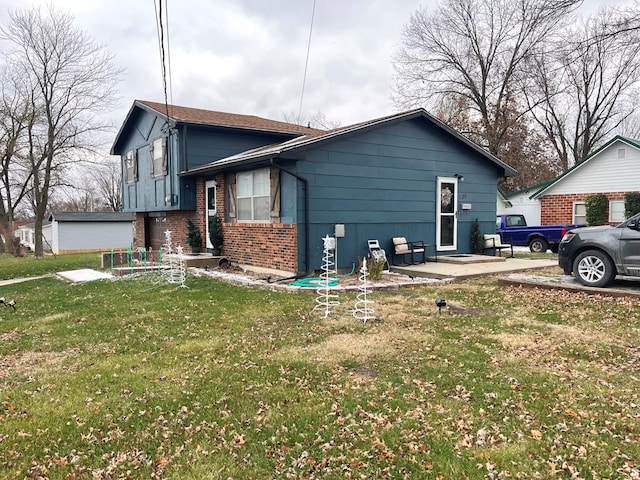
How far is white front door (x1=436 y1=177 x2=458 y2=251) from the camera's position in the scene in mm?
12094

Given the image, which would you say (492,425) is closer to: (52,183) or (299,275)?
(299,275)

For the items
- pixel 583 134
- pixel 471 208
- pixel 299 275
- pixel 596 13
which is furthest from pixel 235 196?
pixel 583 134

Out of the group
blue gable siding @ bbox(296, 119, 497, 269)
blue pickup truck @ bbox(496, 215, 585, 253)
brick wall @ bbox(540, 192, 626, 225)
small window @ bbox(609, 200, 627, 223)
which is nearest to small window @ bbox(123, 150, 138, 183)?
blue gable siding @ bbox(296, 119, 497, 269)

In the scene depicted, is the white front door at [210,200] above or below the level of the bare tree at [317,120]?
below

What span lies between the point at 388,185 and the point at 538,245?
28.9 feet

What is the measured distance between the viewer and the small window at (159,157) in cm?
1428

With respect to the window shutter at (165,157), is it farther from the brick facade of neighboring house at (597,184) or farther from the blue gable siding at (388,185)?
the brick facade of neighboring house at (597,184)

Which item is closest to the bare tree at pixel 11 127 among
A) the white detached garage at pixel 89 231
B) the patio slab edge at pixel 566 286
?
the white detached garage at pixel 89 231

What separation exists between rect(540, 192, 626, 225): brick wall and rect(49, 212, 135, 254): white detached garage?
29307mm

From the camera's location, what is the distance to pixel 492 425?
3172 mm

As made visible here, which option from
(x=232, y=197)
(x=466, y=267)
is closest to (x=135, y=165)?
(x=232, y=197)

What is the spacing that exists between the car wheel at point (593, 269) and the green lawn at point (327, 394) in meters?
0.82

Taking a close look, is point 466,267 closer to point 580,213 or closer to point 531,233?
point 531,233

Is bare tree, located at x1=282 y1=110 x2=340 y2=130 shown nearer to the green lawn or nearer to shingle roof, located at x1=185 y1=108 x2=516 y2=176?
shingle roof, located at x1=185 y1=108 x2=516 y2=176
